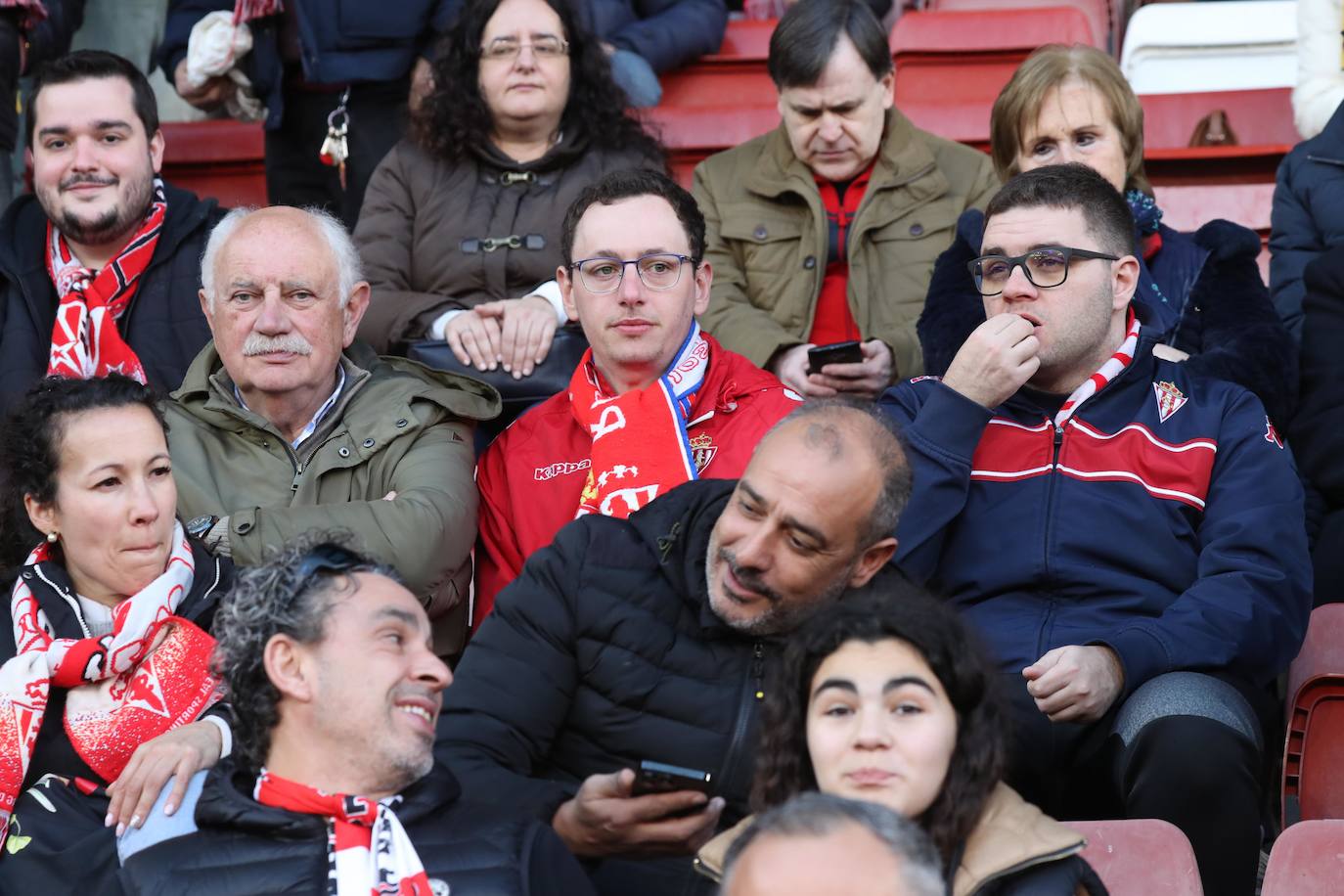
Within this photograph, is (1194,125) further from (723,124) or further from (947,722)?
(947,722)

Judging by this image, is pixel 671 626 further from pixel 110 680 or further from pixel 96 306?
pixel 96 306

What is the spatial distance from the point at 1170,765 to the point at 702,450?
1.28 m

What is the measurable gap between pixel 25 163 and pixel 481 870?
383 cm

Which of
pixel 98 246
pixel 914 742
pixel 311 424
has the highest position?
pixel 98 246

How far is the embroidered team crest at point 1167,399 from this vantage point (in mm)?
3752

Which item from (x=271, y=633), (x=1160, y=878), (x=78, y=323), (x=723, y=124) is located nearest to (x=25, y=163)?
(x=78, y=323)

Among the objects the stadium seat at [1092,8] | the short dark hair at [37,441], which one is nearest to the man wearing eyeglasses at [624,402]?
the short dark hair at [37,441]

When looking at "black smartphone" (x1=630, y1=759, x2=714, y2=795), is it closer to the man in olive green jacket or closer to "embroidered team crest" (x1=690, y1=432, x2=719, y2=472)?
"embroidered team crest" (x1=690, y1=432, x2=719, y2=472)

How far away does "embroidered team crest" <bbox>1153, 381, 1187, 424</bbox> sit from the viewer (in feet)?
12.3

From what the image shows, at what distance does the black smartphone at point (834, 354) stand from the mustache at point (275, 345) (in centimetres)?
114

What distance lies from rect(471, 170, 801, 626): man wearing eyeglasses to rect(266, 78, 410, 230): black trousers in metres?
1.43

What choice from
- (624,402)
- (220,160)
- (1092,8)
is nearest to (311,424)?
(624,402)

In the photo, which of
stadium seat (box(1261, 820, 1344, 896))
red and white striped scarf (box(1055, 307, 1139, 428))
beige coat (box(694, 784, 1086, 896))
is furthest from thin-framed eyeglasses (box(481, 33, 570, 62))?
stadium seat (box(1261, 820, 1344, 896))

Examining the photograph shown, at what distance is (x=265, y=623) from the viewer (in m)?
2.98
